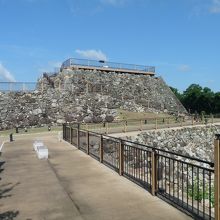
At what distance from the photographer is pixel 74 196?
9180 mm

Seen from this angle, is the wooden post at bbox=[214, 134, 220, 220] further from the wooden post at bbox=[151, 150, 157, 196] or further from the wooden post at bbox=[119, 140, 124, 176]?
the wooden post at bbox=[119, 140, 124, 176]

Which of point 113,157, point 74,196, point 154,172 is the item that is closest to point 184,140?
point 113,157

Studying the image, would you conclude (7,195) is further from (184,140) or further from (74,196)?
(184,140)

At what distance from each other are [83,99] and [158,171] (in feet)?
140

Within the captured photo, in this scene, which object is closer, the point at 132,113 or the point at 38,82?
the point at 132,113

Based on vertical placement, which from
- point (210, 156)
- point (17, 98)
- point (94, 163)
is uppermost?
point (17, 98)

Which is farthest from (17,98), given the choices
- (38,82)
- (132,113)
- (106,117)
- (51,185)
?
(51,185)

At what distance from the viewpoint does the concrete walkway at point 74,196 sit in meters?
7.64

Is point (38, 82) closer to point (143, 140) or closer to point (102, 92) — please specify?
point (102, 92)

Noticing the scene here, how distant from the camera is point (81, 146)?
770 inches

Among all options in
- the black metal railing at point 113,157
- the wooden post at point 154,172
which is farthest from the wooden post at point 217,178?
the black metal railing at point 113,157

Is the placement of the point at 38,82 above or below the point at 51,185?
above

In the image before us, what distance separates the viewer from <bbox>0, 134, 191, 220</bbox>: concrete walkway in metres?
7.64

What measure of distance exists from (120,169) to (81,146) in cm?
796
